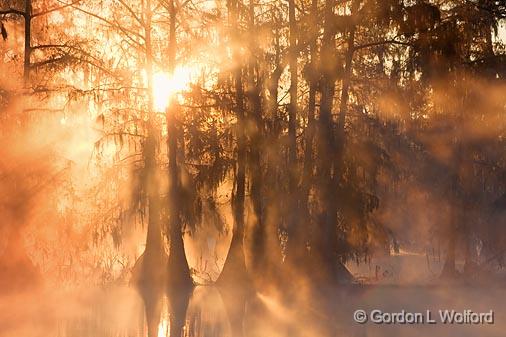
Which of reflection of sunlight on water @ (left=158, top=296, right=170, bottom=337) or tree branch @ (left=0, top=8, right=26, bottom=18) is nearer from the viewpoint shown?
reflection of sunlight on water @ (left=158, top=296, right=170, bottom=337)

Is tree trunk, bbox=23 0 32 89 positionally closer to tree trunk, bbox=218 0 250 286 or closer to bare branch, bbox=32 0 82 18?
bare branch, bbox=32 0 82 18

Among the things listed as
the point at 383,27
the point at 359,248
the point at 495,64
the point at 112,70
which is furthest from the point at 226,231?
the point at 495,64

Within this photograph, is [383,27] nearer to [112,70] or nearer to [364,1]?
[364,1]

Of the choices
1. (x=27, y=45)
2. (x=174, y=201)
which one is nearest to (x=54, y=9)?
(x=27, y=45)

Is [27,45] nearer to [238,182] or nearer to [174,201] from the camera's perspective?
[174,201]

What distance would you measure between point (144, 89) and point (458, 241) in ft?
40.7

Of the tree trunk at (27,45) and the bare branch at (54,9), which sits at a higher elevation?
the bare branch at (54,9)

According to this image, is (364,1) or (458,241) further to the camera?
(458,241)

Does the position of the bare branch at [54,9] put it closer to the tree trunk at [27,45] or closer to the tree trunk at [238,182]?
the tree trunk at [27,45]

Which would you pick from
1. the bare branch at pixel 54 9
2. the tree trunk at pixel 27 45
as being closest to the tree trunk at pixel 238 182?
the bare branch at pixel 54 9

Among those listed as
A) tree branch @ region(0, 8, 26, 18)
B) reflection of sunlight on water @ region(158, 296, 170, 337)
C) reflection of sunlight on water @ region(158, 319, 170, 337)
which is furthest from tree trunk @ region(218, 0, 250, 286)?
reflection of sunlight on water @ region(158, 319, 170, 337)

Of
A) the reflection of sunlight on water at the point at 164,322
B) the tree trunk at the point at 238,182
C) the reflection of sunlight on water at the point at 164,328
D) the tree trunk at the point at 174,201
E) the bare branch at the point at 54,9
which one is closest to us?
the reflection of sunlight on water at the point at 164,328

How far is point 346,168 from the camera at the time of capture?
2433 cm

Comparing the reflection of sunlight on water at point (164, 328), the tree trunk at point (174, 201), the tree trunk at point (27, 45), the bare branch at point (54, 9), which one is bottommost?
the reflection of sunlight on water at point (164, 328)
